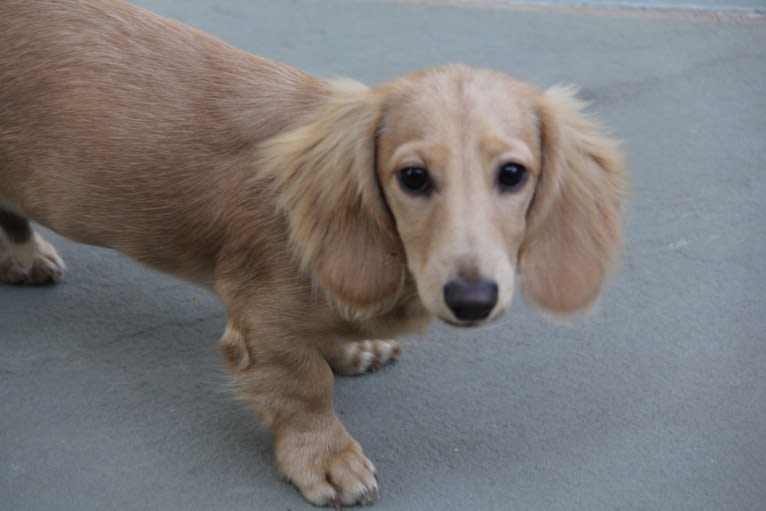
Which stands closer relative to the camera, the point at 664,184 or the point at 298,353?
the point at 298,353

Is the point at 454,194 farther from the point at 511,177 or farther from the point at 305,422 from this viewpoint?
the point at 305,422

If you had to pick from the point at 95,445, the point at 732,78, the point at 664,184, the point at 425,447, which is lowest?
the point at 95,445

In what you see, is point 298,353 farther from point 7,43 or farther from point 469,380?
point 7,43

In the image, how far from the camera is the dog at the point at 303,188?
2.10 metres

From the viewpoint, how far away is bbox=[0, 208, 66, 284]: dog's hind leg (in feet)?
10.2

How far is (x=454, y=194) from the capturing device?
2047mm

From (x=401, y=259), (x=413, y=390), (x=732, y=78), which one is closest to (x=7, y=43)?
(x=401, y=259)

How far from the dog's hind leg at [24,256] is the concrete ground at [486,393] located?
5 cm

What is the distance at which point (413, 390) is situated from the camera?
288 cm

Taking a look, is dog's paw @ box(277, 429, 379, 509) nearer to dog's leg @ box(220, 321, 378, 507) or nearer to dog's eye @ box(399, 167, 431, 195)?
dog's leg @ box(220, 321, 378, 507)

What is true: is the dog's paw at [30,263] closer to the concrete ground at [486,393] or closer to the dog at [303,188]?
the concrete ground at [486,393]

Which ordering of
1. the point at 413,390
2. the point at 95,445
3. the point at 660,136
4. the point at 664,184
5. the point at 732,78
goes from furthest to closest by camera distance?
the point at 732,78
the point at 660,136
the point at 664,184
the point at 413,390
the point at 95,445

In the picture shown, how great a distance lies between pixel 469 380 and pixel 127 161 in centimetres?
115

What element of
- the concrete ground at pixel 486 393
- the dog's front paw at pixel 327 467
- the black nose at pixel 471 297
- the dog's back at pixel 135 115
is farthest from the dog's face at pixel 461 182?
the concrete ground at pixel 486 393
